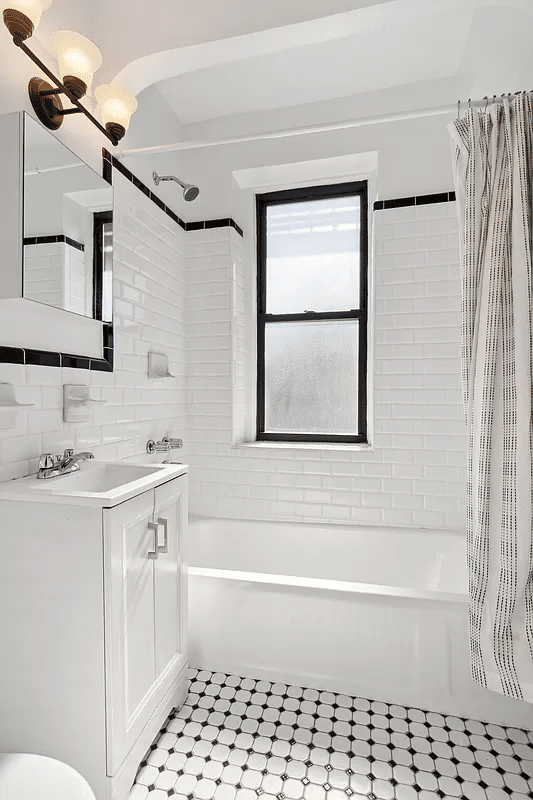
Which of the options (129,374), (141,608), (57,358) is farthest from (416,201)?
(141,608)

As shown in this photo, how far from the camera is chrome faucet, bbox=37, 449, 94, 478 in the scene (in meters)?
1.36

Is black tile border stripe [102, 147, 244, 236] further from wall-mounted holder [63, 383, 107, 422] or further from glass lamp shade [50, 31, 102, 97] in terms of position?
wall-mounted holder [63, 383, 107, 422]

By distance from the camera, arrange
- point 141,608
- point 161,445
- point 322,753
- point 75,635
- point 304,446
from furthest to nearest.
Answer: point 304,446, point 161,445, point 322,753, point 141,608, point 75,635

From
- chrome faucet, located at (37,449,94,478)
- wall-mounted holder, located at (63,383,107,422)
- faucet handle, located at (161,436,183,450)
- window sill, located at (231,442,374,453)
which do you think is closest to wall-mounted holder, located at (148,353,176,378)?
faucet handle, located at (161,436,183,450)

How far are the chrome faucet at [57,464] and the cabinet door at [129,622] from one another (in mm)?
318

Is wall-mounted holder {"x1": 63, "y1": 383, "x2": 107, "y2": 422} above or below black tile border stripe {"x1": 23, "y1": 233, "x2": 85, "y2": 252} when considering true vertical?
below

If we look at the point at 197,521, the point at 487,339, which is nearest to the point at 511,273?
the point at 487,339

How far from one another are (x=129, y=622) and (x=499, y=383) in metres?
1.34

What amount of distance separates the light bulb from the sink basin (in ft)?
4.19

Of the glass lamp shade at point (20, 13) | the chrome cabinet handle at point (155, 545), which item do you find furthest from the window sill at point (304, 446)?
the glass lamp shade at point (20, 13)

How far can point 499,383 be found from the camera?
1.38 m

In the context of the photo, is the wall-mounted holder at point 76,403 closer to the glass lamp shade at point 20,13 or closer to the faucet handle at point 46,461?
the faucet handle at point 46,461

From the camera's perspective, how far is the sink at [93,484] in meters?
1.15

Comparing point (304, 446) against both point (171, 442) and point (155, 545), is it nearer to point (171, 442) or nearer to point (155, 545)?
point (171, 442)
